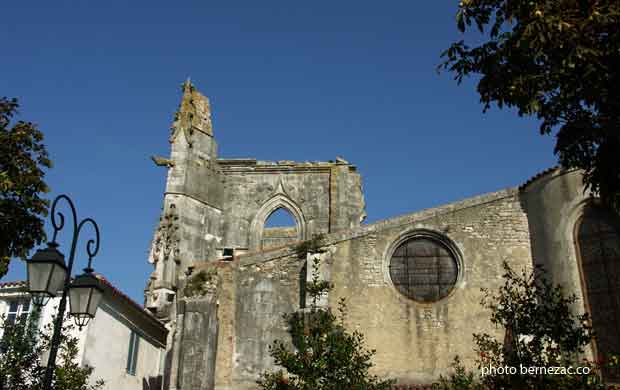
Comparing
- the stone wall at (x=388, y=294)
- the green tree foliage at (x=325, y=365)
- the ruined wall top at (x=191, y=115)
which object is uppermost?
the ruined wall top at (x=191, y=115)

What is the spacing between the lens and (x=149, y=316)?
1848cm

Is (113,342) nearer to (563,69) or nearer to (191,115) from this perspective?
(191,115)

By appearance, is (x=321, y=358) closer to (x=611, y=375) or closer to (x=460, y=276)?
(x=460, y=276)

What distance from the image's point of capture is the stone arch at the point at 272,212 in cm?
2380

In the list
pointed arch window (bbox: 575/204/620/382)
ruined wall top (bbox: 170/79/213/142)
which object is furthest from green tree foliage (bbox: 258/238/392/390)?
ruined wall top (bbox: 170/79/213/142)

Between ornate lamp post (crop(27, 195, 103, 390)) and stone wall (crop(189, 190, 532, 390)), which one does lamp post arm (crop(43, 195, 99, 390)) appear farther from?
stone wall (crop(189, 190, 532, 390))

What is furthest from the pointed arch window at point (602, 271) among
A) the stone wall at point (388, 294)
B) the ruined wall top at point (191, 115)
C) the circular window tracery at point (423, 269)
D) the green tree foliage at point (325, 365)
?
the ruined wall top at point (191, 115)

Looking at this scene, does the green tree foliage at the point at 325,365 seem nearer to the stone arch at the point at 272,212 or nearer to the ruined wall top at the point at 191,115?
the stone arch at the point at 272,212

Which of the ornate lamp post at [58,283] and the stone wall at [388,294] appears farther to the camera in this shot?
the stone wall at [388,294]

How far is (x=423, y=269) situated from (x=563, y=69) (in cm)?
933

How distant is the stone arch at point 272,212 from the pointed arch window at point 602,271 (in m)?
11.4

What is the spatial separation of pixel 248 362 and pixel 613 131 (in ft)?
32.8

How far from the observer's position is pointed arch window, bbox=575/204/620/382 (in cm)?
1338

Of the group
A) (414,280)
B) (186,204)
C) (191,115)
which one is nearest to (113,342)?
(186,204)
